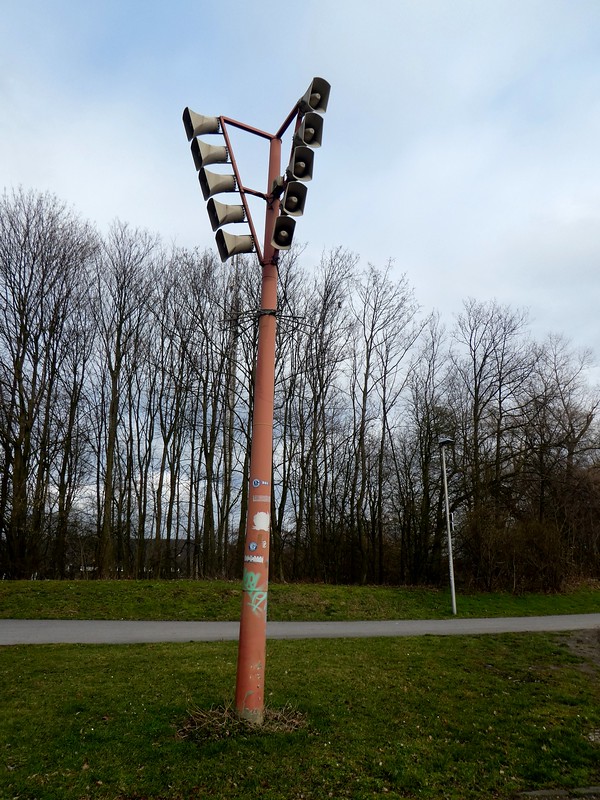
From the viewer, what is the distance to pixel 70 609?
16219 mm

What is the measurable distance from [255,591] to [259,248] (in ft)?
11.5

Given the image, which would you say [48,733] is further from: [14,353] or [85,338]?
[85,338]

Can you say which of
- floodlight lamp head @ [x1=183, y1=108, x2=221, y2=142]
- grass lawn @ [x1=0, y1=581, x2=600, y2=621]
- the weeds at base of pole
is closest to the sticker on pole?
the weeds at base of pole

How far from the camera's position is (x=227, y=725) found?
5395 mm

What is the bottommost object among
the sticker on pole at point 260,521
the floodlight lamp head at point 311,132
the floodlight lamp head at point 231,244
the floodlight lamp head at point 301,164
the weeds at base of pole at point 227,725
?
the weeds at base of pole at point 227,725

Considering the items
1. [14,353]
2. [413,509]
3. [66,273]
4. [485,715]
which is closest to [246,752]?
[485,715]

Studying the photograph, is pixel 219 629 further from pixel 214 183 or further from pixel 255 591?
pixel 214 183

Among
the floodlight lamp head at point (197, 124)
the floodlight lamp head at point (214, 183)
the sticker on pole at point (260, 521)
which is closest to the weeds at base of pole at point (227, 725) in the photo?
the sticker on pole at point (260, 521)

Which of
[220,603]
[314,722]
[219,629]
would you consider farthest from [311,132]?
[220,603]

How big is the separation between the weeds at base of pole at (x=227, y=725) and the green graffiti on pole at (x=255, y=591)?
100 cm

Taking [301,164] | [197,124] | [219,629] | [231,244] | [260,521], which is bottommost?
[219,629]

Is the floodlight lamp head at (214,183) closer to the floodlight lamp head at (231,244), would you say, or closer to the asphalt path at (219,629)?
the floodlight lamp head at (231,244)

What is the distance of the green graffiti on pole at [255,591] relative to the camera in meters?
5.55

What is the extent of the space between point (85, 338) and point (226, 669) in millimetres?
21855
